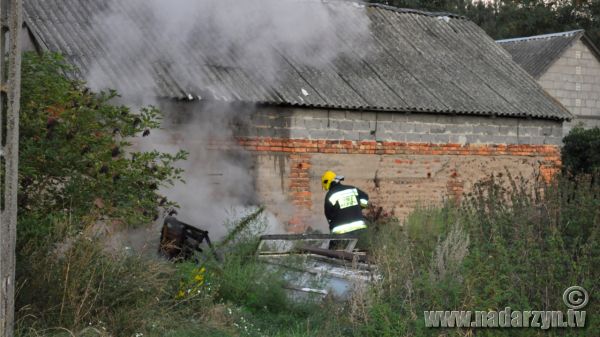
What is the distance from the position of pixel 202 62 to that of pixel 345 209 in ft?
12.9

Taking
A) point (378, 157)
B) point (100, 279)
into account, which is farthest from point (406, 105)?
point (100, 279)

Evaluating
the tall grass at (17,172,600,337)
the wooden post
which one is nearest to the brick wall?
the tall grass at (17,172,600,337)

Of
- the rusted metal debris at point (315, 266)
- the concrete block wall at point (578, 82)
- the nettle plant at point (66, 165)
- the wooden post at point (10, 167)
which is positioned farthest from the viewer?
the concrete block wall at point (578, 82)

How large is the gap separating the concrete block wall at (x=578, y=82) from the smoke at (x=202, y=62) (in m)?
17.5

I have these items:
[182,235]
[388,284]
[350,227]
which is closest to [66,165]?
[388,284]

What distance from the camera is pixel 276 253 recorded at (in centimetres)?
1091

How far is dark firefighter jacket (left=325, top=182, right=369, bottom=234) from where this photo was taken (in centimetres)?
1315

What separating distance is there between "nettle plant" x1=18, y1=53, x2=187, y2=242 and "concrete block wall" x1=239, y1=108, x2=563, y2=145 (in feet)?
20.0

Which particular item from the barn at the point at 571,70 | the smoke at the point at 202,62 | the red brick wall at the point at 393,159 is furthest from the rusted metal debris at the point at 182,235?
the barn at the point at 571,70

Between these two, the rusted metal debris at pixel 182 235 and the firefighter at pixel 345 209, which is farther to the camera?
the firefighter at pixel 345 209

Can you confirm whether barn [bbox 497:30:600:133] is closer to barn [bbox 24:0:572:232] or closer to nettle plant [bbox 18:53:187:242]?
barn [bbox 24:0:572:232]

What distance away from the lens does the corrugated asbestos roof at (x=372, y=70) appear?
14.6m

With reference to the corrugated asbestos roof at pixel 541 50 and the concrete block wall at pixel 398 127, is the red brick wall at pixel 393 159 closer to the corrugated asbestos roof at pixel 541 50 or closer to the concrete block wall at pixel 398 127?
the concrete block wall at pixel 398 127

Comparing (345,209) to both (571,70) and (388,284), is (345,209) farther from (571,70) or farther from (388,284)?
(571,70)
